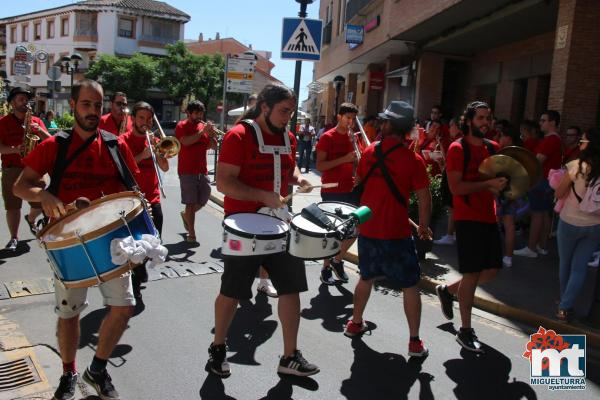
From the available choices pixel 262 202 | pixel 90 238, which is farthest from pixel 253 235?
pixel 90 238

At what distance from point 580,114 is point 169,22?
167 ft

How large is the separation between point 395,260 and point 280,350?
44.6 inches

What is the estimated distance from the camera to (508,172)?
4254 mm

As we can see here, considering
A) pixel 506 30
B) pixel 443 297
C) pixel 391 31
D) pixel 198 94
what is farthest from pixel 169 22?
pixel 443 297

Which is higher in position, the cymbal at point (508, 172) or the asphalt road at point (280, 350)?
the cymbal at point (508, 172)

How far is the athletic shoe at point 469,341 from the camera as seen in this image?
4.43 m

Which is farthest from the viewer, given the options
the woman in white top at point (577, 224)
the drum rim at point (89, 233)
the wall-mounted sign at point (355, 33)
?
the wall-mounted sign at point (355, 33)

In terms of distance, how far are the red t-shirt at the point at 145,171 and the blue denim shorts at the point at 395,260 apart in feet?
8.24

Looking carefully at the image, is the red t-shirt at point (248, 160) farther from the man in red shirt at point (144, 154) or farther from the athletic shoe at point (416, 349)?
the man in red shirt at point (144, 154)

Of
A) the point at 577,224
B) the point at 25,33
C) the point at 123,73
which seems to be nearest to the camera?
the point at 577,224

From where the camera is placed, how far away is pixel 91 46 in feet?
172

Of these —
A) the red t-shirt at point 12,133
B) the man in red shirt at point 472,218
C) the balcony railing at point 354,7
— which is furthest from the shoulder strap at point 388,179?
the balcony railing at point 354,7

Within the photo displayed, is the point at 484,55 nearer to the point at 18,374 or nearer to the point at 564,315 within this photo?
the point at 564,315

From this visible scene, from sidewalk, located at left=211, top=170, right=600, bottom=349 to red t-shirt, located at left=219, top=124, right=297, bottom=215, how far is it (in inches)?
122
